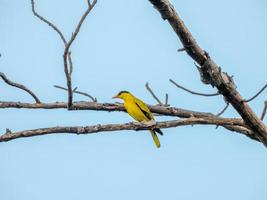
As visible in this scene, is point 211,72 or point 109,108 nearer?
point 211,72

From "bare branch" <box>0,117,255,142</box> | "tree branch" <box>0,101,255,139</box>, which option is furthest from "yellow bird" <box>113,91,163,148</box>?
"bare branch" <box>0,117,255,142</box>

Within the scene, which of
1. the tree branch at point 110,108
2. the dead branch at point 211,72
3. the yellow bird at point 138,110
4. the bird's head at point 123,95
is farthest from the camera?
the bird's head at point 123,95

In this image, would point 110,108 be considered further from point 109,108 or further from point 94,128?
point 94,128

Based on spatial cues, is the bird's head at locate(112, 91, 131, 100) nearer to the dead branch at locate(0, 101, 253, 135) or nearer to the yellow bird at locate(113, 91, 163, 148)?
the yellow bird at locate(113, 91, 163, 148)

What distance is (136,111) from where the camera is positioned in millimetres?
7496

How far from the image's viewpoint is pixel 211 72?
4105mm

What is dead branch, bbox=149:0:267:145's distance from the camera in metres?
3.69

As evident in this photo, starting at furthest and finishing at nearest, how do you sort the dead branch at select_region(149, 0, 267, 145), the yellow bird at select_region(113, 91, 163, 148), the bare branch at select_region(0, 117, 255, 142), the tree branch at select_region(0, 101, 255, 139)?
the yellow bird at select_region(113, 91, 163, 148) < the tree branch at select_region(0, 101, 255, 139) < the bare branch at select_region(0, 117, 255, 142) < the dead branch at select_region(149, 0, 267, 145)

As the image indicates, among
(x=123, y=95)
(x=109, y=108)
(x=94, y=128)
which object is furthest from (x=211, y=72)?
(x=123, y=95)

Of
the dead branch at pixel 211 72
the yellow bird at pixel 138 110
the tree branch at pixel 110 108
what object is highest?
the yellow bird at pixel 138 110

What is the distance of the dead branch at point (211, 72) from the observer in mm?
3691

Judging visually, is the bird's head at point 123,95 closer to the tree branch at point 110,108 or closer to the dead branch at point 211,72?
the tree branch at point 110,108

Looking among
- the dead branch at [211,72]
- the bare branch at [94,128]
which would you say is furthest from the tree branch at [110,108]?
the bare branch at [94,128]

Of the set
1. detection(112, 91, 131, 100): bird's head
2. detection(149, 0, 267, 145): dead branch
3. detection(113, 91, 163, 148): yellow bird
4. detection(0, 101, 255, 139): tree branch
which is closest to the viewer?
detection(149, 0, 267, 145): dead branch
